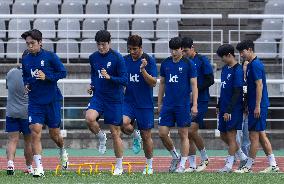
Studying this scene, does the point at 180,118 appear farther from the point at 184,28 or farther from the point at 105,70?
the point at 184,28

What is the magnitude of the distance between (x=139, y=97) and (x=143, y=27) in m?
8.76

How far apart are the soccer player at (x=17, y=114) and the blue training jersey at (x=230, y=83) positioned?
3053 mm

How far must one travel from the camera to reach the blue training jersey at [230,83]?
17.9 metres

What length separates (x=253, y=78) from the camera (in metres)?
17.9

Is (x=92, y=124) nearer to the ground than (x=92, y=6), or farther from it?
nearer to the ground

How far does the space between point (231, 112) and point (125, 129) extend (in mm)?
1696

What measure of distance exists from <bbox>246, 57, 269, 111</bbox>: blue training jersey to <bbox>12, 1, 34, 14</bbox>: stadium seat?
10.3 meters

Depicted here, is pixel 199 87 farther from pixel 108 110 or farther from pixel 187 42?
pixel 108 110

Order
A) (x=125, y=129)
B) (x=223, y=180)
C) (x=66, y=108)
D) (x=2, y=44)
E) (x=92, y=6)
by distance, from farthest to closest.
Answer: (x=92, y=6) < (x=2, y=44) < (x=66, y=108) < (x=125, y=129) < (x=223, y=180)

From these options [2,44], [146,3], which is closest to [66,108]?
[2,44]

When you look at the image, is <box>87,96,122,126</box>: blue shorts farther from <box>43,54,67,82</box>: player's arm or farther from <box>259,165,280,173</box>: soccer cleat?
<box>259,165,280,173</box>: soccer cleat

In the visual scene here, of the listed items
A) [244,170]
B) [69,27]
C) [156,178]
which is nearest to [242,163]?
[244,170]

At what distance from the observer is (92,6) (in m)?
27.2

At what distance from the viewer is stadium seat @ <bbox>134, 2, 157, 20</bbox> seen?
27.1m
